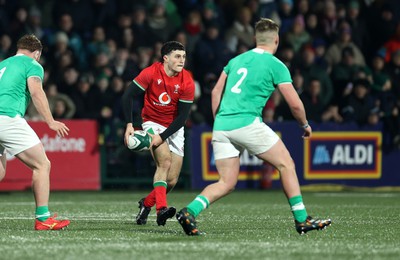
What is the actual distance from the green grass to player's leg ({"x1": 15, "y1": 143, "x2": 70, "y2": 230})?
16 cm

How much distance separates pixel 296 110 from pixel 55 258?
291cm

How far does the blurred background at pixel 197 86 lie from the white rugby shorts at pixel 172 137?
24.9ft

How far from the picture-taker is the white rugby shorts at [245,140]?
33.0ft

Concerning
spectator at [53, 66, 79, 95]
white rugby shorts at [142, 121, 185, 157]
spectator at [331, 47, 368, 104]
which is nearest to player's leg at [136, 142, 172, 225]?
white rugby shorts at [142, 121, 185, 157]

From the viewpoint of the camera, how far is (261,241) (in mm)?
9797

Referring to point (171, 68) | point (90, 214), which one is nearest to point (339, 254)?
point (171, 68)

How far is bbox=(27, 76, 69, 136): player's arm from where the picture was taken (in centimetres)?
1076

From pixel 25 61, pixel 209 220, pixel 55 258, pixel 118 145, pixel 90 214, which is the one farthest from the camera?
pixel 118 145

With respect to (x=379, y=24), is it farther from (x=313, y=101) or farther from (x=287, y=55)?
(x=313, y=101)

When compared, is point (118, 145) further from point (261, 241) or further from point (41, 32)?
point (261, 241)

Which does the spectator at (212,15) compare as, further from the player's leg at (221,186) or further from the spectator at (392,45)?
the player's leg at (221,186)

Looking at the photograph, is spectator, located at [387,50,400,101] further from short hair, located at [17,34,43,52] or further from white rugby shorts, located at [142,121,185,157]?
short hair, located at [17,34,43,52]

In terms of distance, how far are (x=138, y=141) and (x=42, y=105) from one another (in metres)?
1.23

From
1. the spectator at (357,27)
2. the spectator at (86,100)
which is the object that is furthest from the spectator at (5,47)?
the spectator at (357,27)
